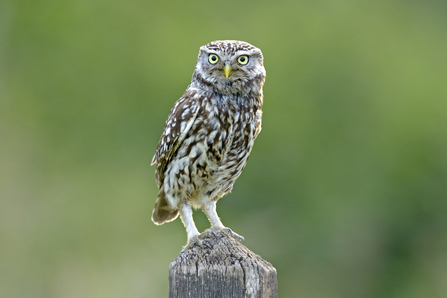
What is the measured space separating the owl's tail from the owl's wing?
1.05ft

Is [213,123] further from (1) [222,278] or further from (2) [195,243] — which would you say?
(1) [222,278]

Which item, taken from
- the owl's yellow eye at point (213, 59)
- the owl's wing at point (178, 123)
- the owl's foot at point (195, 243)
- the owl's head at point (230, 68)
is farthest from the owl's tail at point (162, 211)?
the owl's yellow eye at point (213, 59)

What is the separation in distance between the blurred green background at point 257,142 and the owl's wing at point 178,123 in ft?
17.7

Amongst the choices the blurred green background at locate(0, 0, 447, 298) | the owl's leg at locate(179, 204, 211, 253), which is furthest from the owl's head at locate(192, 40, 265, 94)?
the blurred green background at locate(0, 0, 447, 298)

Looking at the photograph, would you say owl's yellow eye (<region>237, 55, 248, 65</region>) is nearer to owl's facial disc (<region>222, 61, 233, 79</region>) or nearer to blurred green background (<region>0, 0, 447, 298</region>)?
owl's facial disc (<region>222, 61, 233, 79</region>)

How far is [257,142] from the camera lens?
10703 mm

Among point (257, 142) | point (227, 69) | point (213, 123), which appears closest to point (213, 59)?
point (227, 69)

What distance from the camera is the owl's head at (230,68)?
12.5ft

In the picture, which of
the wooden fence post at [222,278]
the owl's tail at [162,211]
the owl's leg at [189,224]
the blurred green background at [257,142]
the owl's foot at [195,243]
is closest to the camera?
the wooden fence post at [222,278]

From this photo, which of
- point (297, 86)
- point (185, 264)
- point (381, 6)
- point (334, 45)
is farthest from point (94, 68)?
point (185, 264)

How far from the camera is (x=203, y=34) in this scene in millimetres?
11773

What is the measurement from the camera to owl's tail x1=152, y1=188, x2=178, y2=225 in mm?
4426

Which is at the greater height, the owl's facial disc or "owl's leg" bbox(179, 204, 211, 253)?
the owl's facial disc

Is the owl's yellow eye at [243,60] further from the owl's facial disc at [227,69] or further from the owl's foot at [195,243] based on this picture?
the owl's foot at [195,243]
